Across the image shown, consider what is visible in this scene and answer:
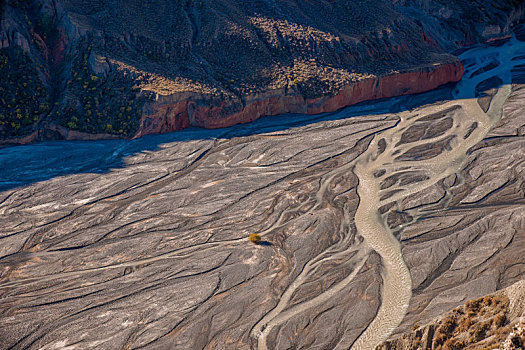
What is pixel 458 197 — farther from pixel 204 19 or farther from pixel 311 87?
pixel 204 19

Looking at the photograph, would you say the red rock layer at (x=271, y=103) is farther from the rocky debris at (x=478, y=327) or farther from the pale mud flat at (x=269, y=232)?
the rocky debris at (x=478, y=327)

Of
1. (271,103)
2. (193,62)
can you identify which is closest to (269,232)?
(271,103)

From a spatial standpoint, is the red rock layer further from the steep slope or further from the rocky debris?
the rocky debris

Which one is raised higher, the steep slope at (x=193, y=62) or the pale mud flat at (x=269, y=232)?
the steep slope at (x=193, y=62)

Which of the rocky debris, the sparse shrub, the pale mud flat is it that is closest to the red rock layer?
the pale mud flat

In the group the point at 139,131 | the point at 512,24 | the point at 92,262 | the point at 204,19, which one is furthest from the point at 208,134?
the point at 512,24

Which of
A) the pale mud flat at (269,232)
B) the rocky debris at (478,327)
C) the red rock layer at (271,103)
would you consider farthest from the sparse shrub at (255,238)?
the red rock layer at (271,103)
